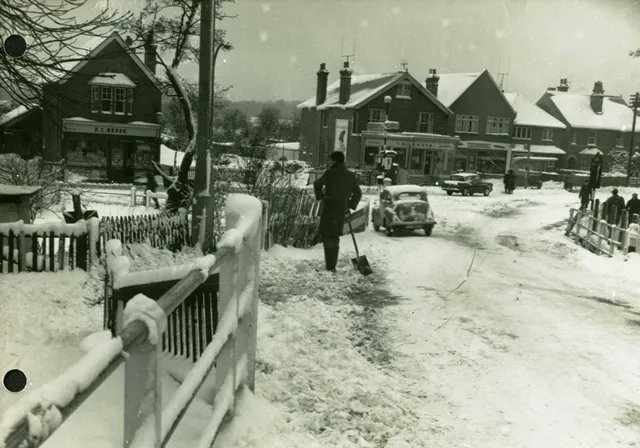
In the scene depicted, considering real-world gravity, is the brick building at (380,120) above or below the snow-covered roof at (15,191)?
above

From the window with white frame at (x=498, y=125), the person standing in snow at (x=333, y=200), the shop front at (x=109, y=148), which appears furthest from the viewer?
the window with white frame at (x=498, y=125)

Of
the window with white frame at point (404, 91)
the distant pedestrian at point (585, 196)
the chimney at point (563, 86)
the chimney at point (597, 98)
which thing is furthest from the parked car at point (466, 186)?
the chimney at point (563, 86)

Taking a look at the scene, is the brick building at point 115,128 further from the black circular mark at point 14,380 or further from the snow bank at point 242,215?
the black circular mark at point 14,380

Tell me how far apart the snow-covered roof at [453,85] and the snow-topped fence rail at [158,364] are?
166 feet

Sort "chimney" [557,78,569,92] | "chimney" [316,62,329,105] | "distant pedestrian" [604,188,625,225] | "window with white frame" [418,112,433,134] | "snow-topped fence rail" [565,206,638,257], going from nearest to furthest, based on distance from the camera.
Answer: "snow-topped fence rail" [565,206,638,257] < "distant pedestrian" [604,188,625,225] < "window with white frame" [418,112,433,134] < "chimney" [316,62,329,105] < "chimney" [557,78,569,92]

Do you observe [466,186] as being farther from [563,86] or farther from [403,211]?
[563,86]

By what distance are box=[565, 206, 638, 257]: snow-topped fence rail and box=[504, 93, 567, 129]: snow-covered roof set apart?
38.7 meters

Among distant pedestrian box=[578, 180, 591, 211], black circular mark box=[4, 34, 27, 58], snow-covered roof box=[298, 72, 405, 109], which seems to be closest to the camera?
black circular mark box=[4, 34, 27, 58]

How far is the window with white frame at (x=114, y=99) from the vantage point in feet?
127

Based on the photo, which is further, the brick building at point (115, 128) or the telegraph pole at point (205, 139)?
the brick building at point (115, 128)

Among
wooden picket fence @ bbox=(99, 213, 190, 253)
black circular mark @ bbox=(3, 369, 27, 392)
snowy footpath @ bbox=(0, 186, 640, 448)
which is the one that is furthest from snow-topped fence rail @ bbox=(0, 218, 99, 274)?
black circular mark @ bbox=(3, 369, 27, 392)

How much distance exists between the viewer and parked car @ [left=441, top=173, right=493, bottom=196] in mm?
39156

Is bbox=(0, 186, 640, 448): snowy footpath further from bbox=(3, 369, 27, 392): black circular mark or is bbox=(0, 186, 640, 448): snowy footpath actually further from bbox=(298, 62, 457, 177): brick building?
bbox=(298, 62, 457, 177): brick building

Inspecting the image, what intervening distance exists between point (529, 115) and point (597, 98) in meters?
10.1
